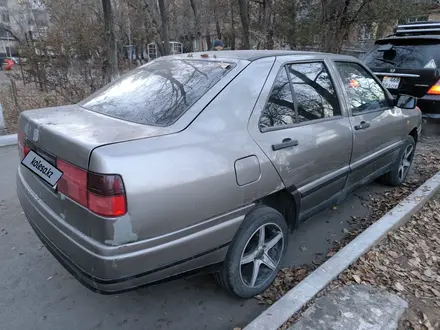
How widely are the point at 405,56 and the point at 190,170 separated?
586 centimetres

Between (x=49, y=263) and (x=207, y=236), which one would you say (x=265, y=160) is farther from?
(x=49, y=263)

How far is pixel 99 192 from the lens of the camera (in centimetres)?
174

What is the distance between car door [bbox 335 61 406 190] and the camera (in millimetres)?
3312

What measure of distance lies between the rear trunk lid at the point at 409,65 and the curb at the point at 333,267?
8.83 ft

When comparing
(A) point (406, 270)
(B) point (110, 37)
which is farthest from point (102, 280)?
(B) point (110, 37)

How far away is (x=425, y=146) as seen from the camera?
20.9 feet

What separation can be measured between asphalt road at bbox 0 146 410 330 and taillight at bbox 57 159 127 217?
992 mm

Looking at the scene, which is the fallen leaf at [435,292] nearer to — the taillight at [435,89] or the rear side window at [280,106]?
the rear side window at [280,106]

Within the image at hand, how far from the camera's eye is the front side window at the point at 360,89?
131 inches

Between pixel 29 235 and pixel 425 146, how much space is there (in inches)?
255

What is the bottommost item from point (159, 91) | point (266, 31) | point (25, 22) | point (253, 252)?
point (253, 252)

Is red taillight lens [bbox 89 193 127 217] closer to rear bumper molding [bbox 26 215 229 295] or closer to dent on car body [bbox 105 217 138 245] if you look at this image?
dent on car body [bbox 105 217 138 245]

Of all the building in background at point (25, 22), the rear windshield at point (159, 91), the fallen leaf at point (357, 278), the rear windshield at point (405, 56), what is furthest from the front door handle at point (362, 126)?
the building in background at point (25, 22)

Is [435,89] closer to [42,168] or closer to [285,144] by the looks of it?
[285,144]
